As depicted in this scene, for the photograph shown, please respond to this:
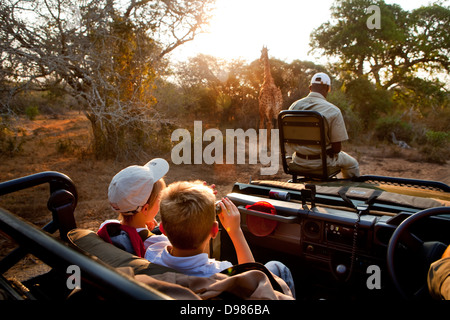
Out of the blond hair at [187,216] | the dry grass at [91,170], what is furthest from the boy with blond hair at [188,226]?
the dry grass at [91,170]

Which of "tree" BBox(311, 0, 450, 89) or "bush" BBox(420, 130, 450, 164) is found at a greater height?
"tree" BBox(311, 0, 450, 89)

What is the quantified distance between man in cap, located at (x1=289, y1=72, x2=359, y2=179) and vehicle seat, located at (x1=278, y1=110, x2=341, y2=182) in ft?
0.24

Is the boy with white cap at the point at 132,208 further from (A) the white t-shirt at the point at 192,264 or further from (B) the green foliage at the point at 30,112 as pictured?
(B) the green foliage at the point at 30,112

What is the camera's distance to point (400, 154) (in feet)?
28.7

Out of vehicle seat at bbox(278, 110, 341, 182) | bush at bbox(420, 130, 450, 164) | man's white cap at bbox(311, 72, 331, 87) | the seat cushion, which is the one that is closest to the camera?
the seat cushion

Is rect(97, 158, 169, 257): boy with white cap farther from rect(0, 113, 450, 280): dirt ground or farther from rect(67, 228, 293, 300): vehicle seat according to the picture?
rect(0, 113, 450, 280): dirt ground

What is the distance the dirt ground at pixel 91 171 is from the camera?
13.9 ft

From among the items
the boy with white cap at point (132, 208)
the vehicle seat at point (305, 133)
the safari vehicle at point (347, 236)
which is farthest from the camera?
the vehicle seat at point (305, 133)

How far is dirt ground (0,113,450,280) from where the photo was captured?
4246mm

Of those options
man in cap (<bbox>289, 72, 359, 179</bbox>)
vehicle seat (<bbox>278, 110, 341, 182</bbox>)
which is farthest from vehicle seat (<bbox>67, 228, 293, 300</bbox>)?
man in cap (<bbox>289, 72, 359, 179</bbox>)

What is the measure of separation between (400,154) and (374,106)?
4.57 meters

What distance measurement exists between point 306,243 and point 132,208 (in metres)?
1.06

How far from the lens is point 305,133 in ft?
10.00

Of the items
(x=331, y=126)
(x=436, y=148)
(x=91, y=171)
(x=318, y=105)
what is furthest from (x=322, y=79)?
(x=436, y=148)
